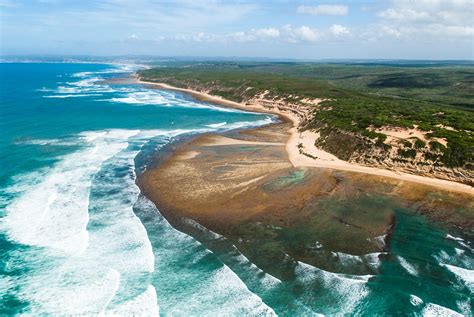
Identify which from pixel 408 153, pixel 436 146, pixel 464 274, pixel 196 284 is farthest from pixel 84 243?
pixel 436 146

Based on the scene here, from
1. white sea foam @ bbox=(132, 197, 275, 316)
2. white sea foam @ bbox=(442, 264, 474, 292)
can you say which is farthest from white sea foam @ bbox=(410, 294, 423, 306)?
white sea foam @ bbox=(132, 197, 275, 316)

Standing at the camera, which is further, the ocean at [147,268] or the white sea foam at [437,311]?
the ocean at [147,268]

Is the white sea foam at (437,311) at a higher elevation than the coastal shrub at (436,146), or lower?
lower

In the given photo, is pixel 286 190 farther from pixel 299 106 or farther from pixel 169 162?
pixel 299 106

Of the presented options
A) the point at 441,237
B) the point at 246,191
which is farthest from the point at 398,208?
the point at 246,191

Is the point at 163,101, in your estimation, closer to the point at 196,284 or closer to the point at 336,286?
the point at 196,284

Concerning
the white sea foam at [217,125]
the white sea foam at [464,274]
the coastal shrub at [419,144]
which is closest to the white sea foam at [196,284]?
the white sea foam at [464,274]

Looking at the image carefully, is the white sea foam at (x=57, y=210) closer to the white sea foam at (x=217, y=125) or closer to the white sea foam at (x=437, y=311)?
the white sea foam at (x=437, y=311)
